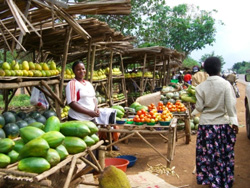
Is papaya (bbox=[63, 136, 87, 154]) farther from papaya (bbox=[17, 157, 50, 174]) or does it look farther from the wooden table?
the wooden table

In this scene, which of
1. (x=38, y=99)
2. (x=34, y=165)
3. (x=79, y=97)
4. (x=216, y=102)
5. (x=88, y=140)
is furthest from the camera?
(x=38, y=99)

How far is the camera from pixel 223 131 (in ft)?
12.7

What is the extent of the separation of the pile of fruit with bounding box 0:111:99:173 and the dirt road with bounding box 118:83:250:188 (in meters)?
2.56

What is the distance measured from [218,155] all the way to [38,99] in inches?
165

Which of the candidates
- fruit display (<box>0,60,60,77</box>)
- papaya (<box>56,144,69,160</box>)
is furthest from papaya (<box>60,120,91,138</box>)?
fruit display (<box>0,60,60,77</box>)

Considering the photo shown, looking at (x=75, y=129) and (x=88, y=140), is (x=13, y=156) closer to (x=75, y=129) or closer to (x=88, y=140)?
(x=75, y=129)

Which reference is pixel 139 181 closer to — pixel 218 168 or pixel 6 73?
pixel 218 168

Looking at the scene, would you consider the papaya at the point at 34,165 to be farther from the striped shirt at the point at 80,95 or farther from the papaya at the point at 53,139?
the striped shirt at the point at 80,95

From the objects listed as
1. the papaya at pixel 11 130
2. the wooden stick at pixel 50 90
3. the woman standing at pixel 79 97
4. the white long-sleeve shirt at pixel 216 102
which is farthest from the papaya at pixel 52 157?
the wooden stick at pixel 50 90

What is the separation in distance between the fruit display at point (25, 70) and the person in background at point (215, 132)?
2.85 meters

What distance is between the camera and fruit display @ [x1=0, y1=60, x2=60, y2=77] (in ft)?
13.9

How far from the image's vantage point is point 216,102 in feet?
12.5

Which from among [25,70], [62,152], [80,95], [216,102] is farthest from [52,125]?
[216,102]

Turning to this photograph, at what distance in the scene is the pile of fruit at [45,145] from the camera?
6.97 feet
